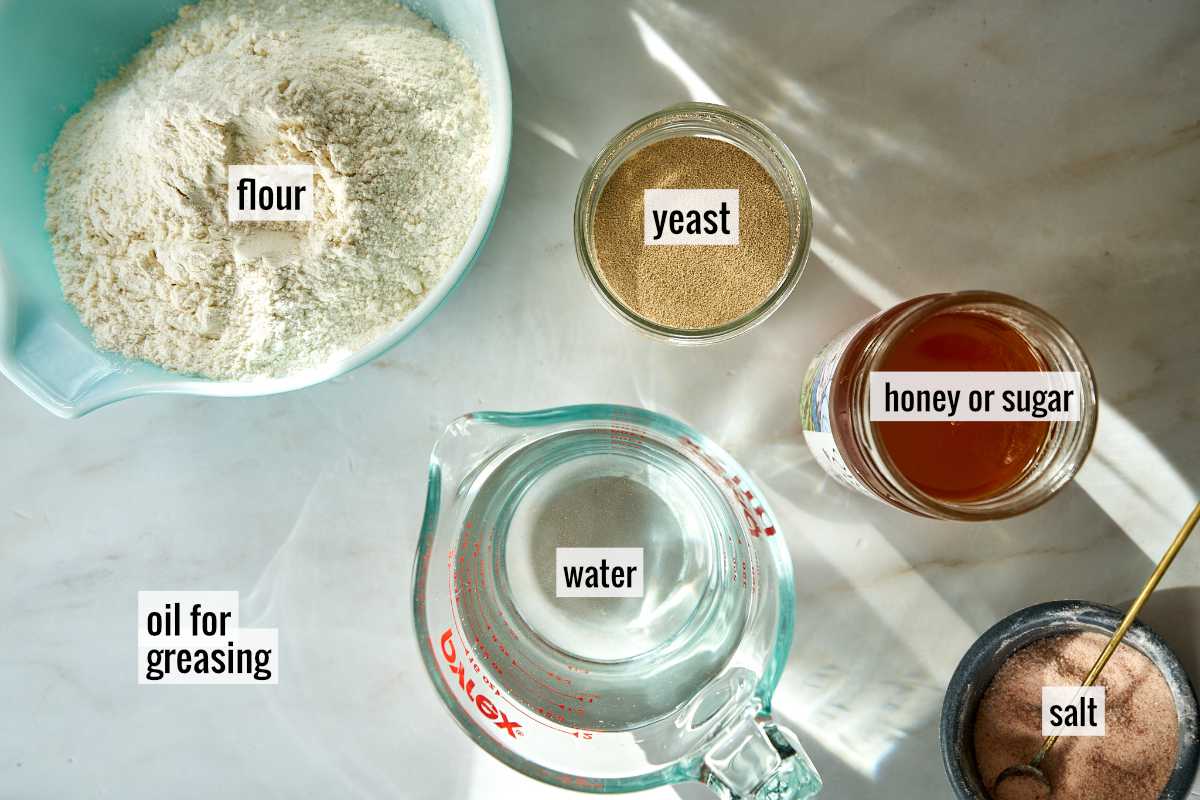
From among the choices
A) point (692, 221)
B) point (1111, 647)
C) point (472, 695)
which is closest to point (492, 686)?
point (472, 695)

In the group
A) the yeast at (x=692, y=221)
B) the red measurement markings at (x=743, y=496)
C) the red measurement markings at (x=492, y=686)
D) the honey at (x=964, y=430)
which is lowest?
the red measurement markings at (x=492, y=686)

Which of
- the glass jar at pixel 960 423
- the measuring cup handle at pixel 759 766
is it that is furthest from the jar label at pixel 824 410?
the measuring cup handle at pixel 759 766

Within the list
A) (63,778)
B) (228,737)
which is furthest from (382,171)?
(63,778)

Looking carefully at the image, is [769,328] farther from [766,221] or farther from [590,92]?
[590,92]

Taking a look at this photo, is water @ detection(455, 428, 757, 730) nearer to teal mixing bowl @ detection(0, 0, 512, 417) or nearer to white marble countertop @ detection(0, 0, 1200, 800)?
white marble countertop @ detection(0, 0, 1200, 800)

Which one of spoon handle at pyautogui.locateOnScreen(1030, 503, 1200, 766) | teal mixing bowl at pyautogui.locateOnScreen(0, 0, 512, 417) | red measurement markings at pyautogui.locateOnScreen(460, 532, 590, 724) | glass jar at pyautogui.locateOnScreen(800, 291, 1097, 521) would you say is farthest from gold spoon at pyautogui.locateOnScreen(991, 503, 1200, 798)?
teal mixing bowl at pyautogui.locateOnScreen(0, 0, 512, 417)

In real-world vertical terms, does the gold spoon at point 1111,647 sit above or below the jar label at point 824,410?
below

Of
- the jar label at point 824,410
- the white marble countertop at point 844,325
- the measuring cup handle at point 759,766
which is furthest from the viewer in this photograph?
the white marble countertop at point 844,325

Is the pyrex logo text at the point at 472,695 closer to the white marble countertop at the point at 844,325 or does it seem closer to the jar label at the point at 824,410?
the white marble countertop at the point at 844,325
